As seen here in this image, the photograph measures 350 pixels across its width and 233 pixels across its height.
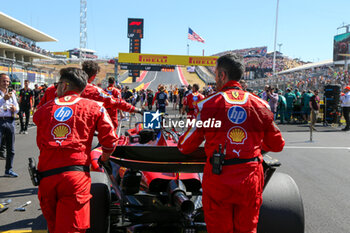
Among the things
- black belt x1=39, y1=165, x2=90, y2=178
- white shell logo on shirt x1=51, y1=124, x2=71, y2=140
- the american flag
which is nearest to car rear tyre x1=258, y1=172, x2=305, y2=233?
black belt x1=39, y1=165, x2=90, y2=178

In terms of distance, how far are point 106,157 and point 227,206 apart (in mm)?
1098

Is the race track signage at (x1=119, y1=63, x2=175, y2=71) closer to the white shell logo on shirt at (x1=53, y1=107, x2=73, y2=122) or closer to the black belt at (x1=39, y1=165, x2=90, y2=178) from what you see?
the white shell logo on shirt at (x1=53, y1=107, x2=73, y2=122)

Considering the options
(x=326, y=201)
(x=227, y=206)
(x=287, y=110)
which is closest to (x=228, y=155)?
(x=227, y=206)

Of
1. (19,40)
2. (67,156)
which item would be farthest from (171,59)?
(67,156)

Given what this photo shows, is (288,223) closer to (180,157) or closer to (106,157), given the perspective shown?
(180,157)

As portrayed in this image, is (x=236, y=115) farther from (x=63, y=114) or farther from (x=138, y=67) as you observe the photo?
(x=138, y=67)

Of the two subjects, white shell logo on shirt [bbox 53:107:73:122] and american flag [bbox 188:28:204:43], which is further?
american flag [bbox 188:28:204:43]

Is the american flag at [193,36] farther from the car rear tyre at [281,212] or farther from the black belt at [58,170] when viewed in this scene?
the black belt at [58,170]

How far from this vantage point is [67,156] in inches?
95.9

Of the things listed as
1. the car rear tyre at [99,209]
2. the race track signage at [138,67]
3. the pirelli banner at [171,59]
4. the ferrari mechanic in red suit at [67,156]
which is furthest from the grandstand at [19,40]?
the ferrari mechanic in red suit at [67,156]

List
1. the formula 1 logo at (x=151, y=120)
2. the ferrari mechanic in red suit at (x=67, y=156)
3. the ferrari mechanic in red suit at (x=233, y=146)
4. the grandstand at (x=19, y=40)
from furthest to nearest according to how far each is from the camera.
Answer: the grandstand at (x=19, y=40) < the formula 1 logo at (x=151, y=120) < the ferrari mechanic in red suit at (x=67, y=156) < the ferrari mechanic in red suit at (x=233, y=146)

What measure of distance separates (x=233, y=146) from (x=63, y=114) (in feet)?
4.17

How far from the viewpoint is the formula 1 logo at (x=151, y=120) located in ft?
15.8

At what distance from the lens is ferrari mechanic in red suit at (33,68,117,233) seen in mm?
2350
